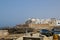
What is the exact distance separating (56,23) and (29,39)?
4090cm

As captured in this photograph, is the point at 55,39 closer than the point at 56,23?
Yes

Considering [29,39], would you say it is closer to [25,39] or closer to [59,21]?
[25,39]

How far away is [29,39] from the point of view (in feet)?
18.2

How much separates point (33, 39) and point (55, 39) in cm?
77

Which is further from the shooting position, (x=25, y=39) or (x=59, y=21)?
(x=59, y=21)

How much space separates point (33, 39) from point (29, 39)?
187 mm

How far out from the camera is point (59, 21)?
46.7m

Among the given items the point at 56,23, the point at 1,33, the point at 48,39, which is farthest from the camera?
the point at 56,23

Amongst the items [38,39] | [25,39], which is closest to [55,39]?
[38,39]

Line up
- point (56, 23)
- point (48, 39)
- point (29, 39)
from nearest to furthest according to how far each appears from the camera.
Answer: point (29, 39) < point (48, 39) < point (56, 23)

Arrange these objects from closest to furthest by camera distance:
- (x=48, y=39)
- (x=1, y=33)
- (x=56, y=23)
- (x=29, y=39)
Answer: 1. (x=29, y=39)
2. (x=48, y=39)
3. (x=1, y=33)
4. (x=56, y=23)

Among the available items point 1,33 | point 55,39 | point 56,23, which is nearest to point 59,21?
point 56,23

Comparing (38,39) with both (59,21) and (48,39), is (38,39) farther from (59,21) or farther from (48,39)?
(59,21)

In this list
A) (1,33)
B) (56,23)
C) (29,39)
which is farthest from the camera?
(56,23)
